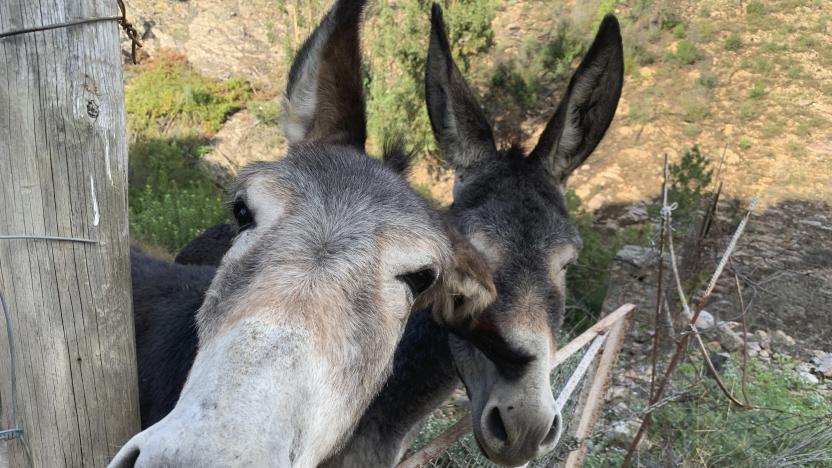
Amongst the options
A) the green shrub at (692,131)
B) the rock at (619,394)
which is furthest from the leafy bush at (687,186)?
the green shrub at (692,131)

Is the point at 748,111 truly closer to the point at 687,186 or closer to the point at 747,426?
the point at 687,186

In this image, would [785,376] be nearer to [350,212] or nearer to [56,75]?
[350,212]

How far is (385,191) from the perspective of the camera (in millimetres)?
2098

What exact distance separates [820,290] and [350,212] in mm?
9948

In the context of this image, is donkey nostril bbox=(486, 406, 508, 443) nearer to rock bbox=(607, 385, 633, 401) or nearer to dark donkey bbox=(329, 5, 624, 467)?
dark donkey bbox=(329, 5, 624, 467)

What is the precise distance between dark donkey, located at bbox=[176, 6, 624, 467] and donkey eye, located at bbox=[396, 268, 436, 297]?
0.45 meters

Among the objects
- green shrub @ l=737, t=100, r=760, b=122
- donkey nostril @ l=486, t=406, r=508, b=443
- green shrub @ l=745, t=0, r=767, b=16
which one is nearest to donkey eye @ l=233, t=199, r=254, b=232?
donkey nostril @ l=486, t=406, r=508, b=443

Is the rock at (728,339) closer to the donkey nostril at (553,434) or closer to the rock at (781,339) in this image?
the rock at (781,339)

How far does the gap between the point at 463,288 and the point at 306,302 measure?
908 mm

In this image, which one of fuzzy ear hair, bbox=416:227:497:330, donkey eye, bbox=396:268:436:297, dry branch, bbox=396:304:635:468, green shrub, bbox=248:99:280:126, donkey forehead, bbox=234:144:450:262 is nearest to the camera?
donkey forehead, bbox=234:144:450:262

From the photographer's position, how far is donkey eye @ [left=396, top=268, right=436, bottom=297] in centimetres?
198

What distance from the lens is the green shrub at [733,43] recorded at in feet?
50.4

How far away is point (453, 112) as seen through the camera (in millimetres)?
3418

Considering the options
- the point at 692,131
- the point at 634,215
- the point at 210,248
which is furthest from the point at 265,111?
the point at 692,131
